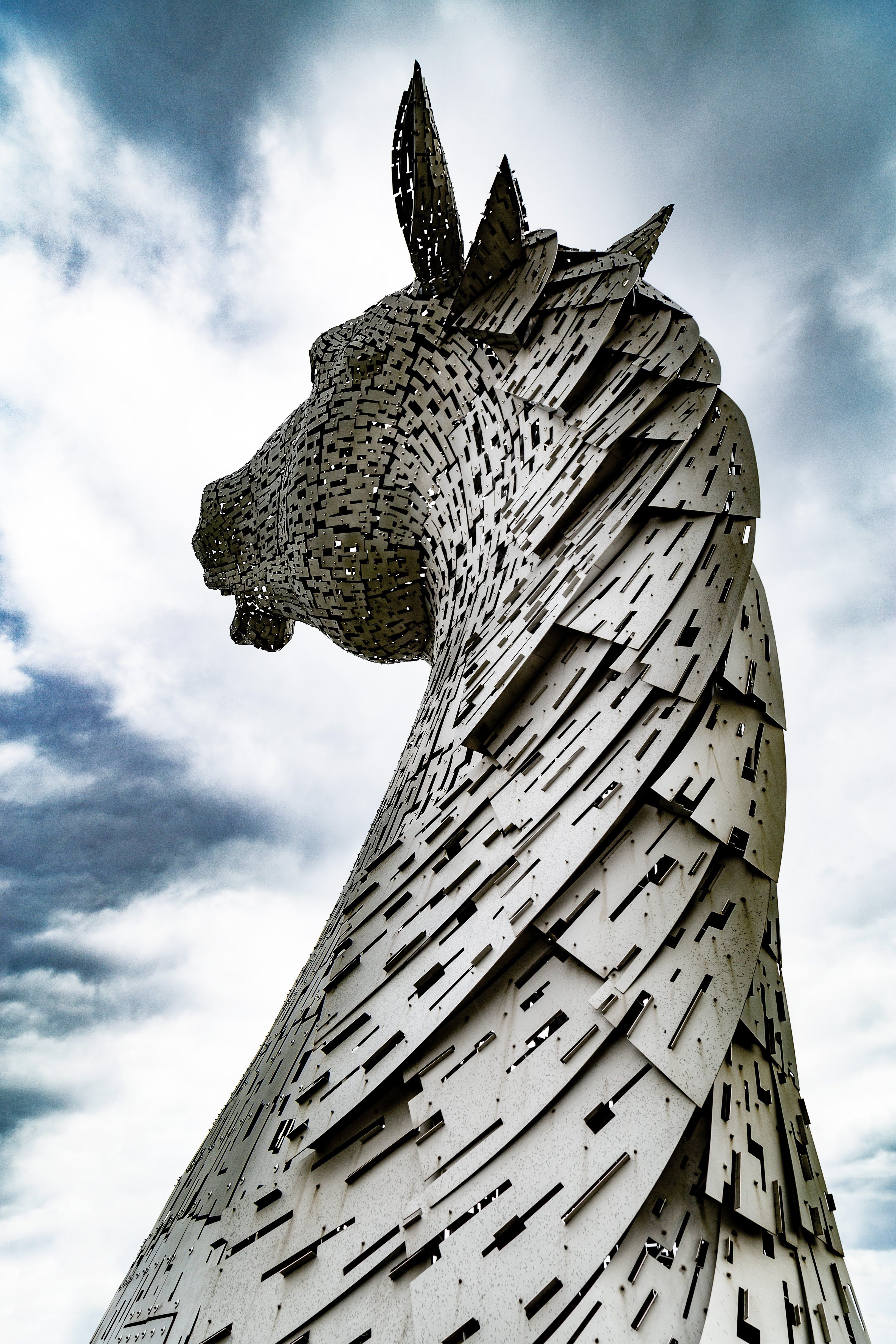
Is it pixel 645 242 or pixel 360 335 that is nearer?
pixel 645 242

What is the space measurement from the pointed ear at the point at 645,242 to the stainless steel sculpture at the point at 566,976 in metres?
0.53

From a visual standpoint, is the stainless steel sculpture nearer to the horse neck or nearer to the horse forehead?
the horse neck

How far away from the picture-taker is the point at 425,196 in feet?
17.1

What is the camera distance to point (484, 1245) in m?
2.42

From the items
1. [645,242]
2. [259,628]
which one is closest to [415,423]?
[645,242]

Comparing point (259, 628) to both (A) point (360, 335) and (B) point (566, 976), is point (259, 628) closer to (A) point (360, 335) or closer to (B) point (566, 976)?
(A) point (360, 335)

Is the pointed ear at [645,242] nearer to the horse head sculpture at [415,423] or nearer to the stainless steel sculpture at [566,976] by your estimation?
the horse head sculpture at [415,423]

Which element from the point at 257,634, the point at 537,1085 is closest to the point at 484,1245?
the point at 537,1085

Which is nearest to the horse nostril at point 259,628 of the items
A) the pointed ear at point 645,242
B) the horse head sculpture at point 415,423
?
the horse head sculpture at point 415,423

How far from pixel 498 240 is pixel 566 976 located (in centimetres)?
428

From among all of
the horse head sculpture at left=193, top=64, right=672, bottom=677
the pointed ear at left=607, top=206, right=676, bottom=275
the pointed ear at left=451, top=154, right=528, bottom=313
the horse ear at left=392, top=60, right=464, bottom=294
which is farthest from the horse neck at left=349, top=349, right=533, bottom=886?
the pointed ear at left=607, top=206, right=676, bottom=275

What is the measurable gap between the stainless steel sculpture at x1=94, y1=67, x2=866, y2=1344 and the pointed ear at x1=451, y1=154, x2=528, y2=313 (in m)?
0.47

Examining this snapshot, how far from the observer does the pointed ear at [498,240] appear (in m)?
5.06

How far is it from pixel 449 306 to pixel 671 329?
193 centimetres
